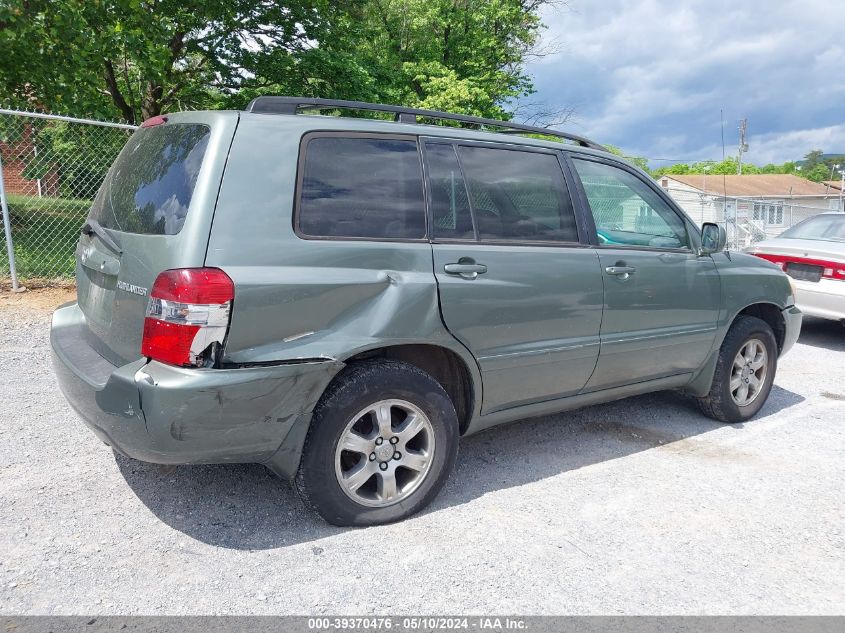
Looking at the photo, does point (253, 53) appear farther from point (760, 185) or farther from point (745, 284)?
point (760, 185)

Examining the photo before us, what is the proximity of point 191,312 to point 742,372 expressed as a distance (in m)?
3.88

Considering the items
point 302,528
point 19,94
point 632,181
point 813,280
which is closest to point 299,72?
point 19,94

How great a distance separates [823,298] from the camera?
7.26 m

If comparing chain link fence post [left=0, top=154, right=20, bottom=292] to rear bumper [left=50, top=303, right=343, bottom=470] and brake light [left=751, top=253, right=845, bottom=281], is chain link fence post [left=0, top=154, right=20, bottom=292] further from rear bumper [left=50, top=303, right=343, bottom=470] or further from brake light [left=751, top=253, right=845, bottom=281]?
brake light [left=751, top=253, right=845, bottom=281]

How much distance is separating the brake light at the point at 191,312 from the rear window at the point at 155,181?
24 cm

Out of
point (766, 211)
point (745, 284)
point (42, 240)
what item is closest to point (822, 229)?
point (745, 284)

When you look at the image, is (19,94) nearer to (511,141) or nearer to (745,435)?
(511,141)

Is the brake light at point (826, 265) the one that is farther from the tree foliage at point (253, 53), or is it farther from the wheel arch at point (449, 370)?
the tree foliage at point (253, 53)

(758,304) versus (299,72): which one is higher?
(299,72)

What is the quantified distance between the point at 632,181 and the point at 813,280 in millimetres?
4529

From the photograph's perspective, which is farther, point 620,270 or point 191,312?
point 620,270

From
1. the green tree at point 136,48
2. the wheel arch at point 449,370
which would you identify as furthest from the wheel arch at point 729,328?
the green tree at point 136,48

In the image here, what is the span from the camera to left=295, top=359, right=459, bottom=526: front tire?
2764 millimetres

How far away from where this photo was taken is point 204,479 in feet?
11.1
